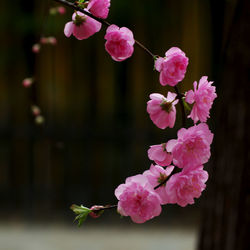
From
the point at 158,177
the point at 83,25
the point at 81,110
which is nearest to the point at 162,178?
the point at 158,177

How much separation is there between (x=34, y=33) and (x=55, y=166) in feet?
4.66

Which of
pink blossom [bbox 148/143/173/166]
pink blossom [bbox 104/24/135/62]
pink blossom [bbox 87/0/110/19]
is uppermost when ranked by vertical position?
pink blossom [bbox 87/0/110/19]

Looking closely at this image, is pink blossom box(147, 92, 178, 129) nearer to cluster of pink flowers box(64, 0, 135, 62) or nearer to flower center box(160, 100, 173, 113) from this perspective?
flower center box(160, 100, 173, 113)

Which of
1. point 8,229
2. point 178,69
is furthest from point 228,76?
point 8,229

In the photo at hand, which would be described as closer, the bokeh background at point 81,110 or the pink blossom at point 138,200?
the pink blossom at point 138,200

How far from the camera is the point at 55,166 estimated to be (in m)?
6.03

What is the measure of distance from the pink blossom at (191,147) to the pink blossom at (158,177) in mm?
69

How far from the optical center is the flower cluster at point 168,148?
115 cm

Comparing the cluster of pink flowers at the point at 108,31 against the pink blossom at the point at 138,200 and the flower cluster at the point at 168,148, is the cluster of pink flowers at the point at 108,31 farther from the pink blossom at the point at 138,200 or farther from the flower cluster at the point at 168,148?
the pink blossom at the point at 138,200

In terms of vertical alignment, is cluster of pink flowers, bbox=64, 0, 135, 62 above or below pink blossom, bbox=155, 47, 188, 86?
above

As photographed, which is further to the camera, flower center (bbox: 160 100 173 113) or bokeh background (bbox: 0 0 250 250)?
bokeh background (bbox: 0 0 250 250)

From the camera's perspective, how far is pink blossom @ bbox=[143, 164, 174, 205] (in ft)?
3.97

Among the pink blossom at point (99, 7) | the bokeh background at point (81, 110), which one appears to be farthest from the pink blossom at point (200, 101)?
the bokeh background at point (81, 110)

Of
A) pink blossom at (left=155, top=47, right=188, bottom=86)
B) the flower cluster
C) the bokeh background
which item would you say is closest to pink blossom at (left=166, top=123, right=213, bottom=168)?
the flower cluster
